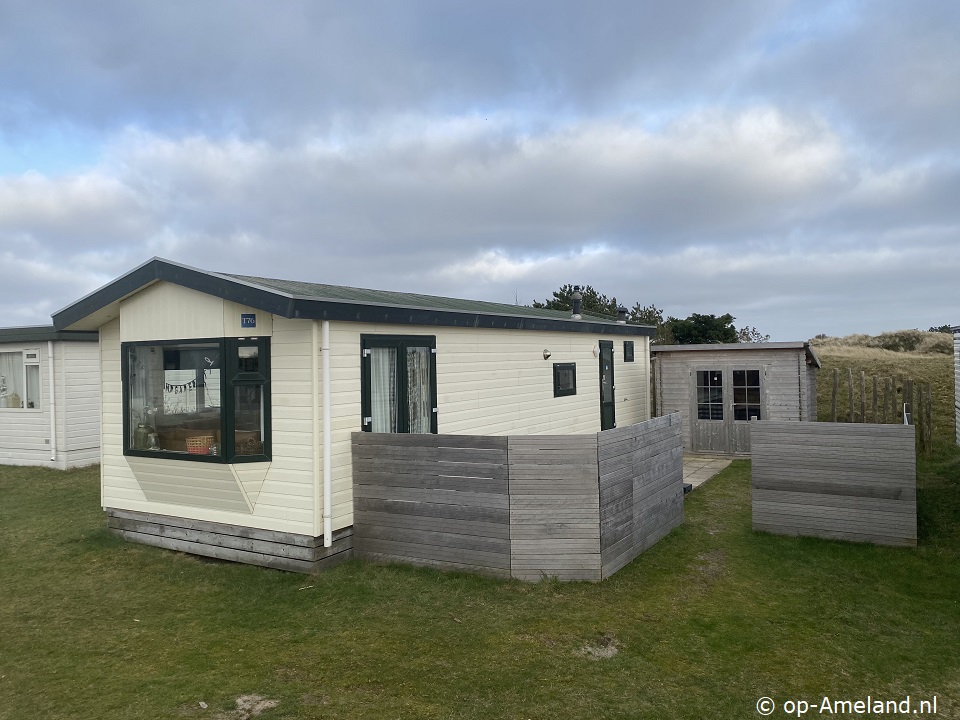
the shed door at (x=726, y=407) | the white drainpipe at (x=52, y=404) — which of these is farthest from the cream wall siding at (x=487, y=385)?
the white drainpipe at (x=52, y=404)

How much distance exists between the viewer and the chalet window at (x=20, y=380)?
13500 mm

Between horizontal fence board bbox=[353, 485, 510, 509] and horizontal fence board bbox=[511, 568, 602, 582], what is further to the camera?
horizontal fence board bbox=[353, 485, 510, 509]

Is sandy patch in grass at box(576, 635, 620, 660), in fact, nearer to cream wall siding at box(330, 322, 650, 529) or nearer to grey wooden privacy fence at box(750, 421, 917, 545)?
cream wall siding at box(330, 322, 650, 529)

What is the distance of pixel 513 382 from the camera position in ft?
30.1

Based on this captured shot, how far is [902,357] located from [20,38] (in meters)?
28.3

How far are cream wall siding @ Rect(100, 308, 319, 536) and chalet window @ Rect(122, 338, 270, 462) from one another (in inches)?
4.4

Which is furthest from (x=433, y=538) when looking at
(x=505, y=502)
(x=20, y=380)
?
(x=20, y=380)

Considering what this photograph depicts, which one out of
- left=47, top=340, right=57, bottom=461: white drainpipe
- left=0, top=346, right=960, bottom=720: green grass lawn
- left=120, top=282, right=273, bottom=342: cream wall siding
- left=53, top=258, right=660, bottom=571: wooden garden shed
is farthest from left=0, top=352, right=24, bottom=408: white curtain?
left=120, top=282, right=273, bottom=342: cream wall siding

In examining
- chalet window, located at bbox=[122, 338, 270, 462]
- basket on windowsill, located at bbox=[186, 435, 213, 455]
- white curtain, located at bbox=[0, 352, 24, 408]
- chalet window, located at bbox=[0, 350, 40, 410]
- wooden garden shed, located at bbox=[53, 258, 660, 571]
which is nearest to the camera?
wooden garden shed, located at bbox=[53, 258, 660, 571]

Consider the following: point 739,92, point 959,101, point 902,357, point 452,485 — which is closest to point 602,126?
point 739,92

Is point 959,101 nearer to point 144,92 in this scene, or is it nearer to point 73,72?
point 144,92

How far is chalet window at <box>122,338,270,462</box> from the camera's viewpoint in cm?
624

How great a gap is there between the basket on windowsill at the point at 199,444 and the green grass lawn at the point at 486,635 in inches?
50.0

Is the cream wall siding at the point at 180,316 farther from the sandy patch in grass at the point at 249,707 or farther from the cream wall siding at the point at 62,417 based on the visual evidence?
the cream wall siding at the point at 62,417
